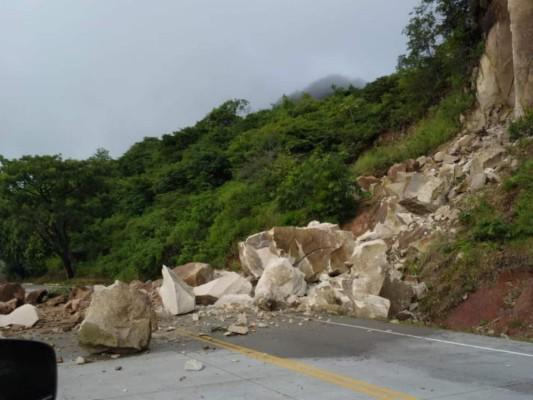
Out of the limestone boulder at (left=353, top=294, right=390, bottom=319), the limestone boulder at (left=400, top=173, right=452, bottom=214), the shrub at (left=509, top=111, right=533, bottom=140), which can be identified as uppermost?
the shrub at (left=509, top=111, right=533, bottom=140)

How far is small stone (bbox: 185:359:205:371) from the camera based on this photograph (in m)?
8.53

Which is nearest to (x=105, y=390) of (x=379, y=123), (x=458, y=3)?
(x=458, y=3)

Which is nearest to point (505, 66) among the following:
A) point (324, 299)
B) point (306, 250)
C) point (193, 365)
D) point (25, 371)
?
point (306, 250)

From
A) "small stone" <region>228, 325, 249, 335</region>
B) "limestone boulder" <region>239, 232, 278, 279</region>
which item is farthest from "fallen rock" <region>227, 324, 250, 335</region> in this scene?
"limestone boulder" <region>239, 232, 278, 279</region>

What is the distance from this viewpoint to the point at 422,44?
88.7 feet

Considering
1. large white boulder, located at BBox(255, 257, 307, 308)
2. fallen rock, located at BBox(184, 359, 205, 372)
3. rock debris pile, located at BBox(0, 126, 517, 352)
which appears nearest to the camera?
fallen rock, located at BBox(184, 359, 205, 372)

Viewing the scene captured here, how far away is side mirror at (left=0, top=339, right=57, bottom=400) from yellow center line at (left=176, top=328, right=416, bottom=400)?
4.93 meters

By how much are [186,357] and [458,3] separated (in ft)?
69.5

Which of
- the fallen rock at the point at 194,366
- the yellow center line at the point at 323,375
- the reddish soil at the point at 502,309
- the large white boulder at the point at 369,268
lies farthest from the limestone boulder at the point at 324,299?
the fallen rock at the point at 194,366

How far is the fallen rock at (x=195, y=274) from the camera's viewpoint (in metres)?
20.1

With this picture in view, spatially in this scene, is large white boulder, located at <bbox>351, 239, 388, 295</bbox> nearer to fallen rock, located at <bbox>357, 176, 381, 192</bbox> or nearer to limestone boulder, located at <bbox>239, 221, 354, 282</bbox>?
limestone boulder, located at <bbox>239, 221, 354, 282</bbox>

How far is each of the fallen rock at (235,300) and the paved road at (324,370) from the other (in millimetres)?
4834

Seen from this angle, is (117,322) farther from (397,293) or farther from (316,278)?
(316,278)

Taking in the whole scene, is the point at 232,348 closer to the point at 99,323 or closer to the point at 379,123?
the point at 99,323
